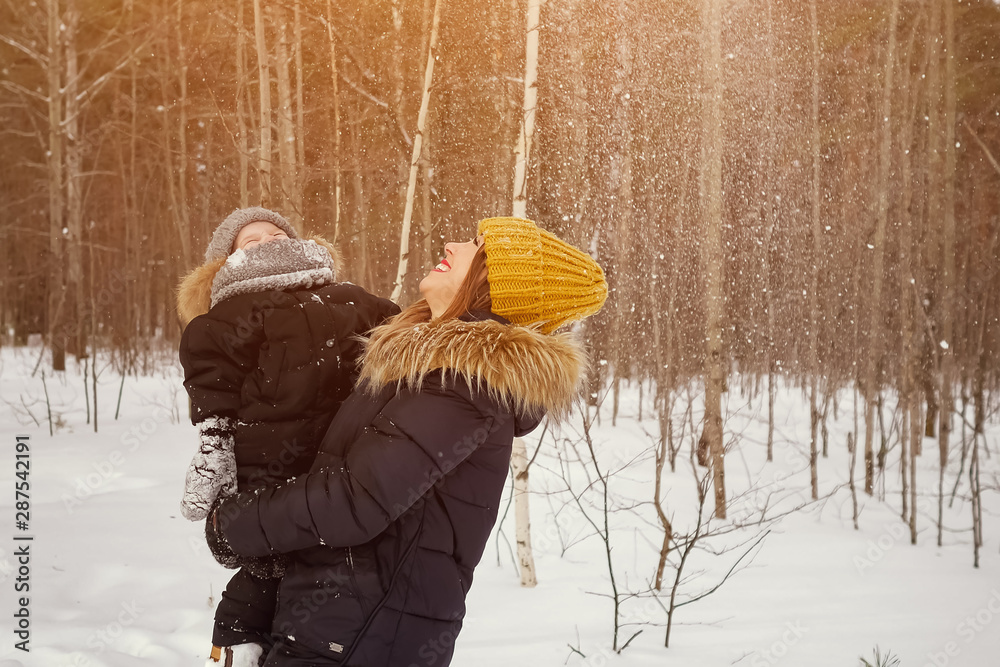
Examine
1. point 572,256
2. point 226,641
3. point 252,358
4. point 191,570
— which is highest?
point 572,256

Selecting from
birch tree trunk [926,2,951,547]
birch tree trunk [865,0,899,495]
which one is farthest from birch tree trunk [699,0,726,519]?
birch tree trunk [926,2,951,547]

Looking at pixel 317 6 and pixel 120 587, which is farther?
pixel 317 6

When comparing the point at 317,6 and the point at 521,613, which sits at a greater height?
the point at 317,6

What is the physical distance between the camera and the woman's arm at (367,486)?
4.42 feet

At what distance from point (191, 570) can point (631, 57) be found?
735 cm

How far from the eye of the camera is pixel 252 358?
164 cm

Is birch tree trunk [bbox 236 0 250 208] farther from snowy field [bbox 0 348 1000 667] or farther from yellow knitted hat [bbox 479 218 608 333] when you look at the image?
yellow knitted hat [bbox 479 218 608 333]

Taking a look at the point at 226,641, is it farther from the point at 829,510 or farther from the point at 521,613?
the point at 829,510

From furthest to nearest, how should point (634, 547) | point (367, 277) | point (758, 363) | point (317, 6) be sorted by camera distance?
1. point (758, 363)
2. point (367, 277)
3. point (317, 6)
4. point (634, 547)

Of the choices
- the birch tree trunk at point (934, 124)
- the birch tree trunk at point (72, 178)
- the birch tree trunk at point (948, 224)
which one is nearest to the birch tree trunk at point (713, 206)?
the birch tree trunk at point (948, 224)

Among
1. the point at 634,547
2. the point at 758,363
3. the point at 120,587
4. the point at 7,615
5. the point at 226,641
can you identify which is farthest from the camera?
the point at 758,363

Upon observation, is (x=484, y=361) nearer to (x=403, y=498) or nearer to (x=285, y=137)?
(x=403, y=498)

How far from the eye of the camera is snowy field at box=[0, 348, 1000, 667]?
370 centimetres

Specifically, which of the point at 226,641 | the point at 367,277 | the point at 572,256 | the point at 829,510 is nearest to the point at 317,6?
the point at 367,277
